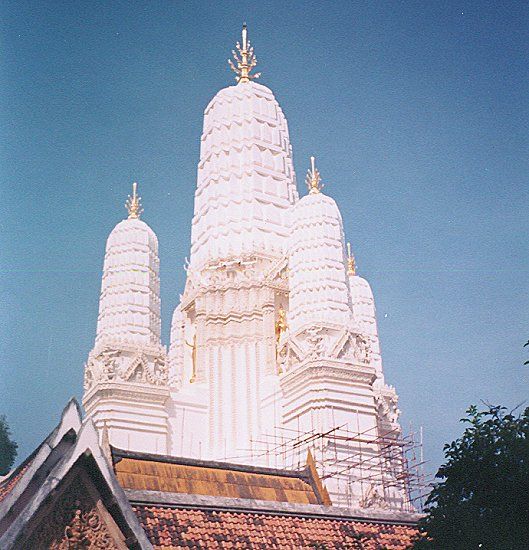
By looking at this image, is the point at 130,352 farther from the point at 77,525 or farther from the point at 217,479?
the point at 77,525

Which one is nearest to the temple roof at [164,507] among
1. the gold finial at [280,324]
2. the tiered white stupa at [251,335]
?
the tiered white stupa at [251,335]

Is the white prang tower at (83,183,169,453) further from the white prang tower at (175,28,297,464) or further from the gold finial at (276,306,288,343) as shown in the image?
the gold finial at (276,306,288,343)

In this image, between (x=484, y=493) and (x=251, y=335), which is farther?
(x=251, y=335)

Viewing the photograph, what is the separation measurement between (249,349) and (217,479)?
18.5 meters

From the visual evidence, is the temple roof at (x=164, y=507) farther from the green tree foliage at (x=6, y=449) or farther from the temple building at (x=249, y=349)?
the green tree foliage at (x=6, y=449)

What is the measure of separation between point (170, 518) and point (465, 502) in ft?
14.8

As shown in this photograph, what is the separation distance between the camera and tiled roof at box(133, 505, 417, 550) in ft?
42.7

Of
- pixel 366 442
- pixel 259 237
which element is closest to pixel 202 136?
pixel 259 237

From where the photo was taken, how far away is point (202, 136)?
152 feet

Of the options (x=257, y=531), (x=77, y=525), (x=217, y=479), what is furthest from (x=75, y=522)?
(x=217, y=479)

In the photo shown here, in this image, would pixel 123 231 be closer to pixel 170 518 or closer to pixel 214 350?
pixel 214 350

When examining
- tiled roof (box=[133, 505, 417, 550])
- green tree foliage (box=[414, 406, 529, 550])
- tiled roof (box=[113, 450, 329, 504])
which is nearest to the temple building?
tiled roof (box=[113, 450, 329, 504])

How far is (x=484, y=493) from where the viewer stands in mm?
12445

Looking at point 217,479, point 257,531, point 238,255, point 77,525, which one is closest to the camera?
point 77,525
